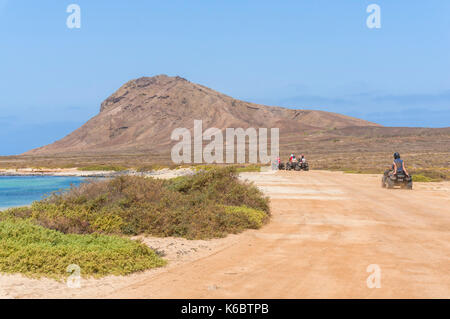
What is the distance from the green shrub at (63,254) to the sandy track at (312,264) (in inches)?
14.9

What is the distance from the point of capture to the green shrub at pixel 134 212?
417 inches

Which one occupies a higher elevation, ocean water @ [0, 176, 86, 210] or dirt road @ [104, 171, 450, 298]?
dirt road @ [104, 171, 450, 298]

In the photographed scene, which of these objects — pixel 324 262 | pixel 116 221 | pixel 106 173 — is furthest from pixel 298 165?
pixel 324 262

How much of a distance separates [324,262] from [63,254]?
4.32 metres

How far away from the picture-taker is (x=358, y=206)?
56.9 ft

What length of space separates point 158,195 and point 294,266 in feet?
18.2

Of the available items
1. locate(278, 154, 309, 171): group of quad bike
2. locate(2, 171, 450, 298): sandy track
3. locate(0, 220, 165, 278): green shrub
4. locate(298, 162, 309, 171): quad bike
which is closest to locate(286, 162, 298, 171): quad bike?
locate(278, 154, 309, 171): group of quad bike

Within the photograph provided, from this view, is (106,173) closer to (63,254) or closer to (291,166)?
(291,166)

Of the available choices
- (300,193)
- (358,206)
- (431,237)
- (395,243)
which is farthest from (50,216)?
(300,193)

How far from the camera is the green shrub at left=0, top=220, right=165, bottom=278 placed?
7.08m

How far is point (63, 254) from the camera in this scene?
7.57m

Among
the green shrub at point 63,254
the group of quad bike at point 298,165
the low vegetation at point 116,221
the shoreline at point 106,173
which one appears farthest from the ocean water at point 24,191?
the group of quad bike at point 298,165

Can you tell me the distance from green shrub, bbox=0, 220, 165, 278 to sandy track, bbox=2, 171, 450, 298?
1.24 feet

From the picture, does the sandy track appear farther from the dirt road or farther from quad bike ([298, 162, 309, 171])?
quad bike ([298, 162, 309, 171])
